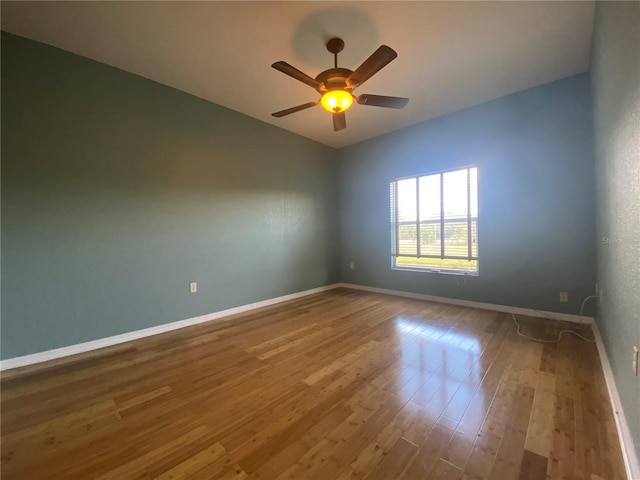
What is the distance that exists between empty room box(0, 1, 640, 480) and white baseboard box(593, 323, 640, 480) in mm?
18

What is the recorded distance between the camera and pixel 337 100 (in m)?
2.23

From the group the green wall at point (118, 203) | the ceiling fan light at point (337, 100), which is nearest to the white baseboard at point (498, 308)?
the green wall at point (118, 203)

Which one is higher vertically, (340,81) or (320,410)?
(340,81)

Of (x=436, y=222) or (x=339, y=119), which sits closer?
(x=339, y=119)

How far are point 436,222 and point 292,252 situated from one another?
239 cm

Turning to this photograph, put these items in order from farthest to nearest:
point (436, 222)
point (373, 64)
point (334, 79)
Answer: point (436, 222) < point (334, 79) < point (373, 64)

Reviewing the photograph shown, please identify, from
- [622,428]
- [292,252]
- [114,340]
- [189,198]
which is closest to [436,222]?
[292,252]

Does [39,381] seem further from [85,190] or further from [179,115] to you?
[179,115]

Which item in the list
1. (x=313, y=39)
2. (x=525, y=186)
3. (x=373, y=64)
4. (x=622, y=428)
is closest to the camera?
(x=622, y=428)

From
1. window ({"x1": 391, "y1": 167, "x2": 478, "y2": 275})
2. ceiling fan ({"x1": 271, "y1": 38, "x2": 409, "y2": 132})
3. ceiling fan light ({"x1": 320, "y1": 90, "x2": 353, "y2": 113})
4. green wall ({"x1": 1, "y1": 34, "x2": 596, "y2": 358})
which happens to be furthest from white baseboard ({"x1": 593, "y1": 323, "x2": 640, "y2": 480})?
ceiling fan light ({"x1": 320, "y1": 90, "x2": 353, "y2": 113})

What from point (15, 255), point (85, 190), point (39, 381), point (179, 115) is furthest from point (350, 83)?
point (39, 381)

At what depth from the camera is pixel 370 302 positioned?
12.6 ft

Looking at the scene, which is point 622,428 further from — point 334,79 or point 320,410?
point 334,79

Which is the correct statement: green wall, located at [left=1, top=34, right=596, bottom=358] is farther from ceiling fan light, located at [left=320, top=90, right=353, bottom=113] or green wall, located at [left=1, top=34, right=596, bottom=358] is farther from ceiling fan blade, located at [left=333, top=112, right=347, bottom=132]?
ceiling fan light, located at [left=320, top=90, right=353, bottom=113]
